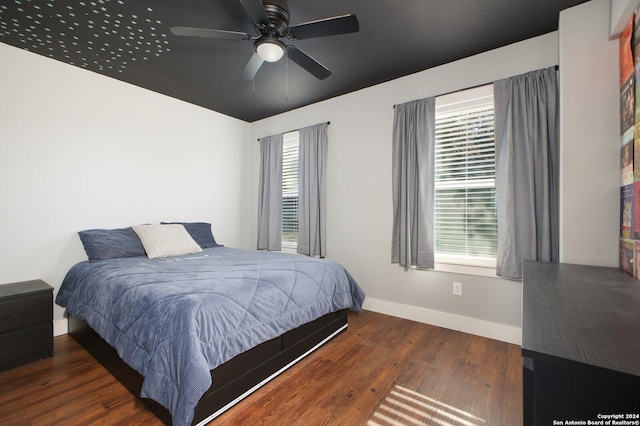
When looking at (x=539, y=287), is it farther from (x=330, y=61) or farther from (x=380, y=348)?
(x=330, y=61)

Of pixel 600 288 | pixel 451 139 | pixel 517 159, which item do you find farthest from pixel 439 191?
pixel 600 288

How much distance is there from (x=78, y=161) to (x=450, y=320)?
3967 millimetres

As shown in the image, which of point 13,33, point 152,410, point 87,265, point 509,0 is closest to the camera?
point 152,410

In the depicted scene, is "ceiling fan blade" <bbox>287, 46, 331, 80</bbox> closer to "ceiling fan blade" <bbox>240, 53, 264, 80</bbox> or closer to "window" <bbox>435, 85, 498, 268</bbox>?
"ceiling fan blade" <bbox>240, 53, 264, 80</bbox>

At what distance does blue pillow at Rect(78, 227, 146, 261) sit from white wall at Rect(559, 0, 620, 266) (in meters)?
3.64

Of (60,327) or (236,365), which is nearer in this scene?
(236,365)

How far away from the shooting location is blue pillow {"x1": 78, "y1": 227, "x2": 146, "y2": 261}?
101 inches

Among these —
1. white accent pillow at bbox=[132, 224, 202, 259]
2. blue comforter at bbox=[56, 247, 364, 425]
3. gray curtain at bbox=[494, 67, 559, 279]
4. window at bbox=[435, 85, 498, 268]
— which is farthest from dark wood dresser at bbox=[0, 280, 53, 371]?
gray curtain at bbox=[494, 67, 559, 279]

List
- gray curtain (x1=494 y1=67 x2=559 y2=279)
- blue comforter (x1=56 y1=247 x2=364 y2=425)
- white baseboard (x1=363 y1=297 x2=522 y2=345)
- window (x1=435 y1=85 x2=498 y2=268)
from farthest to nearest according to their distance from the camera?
window (x1=435 y1=85 x2=498 y2=268), white baseboard (x1=363 y1=297 x2=522 y2=345), gray curtain (x1=494 y1=67 x2=559 y2=279), blue comforter (x1=56 y1=247 x2=364 y2=425)

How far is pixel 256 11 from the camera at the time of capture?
1.63 metres

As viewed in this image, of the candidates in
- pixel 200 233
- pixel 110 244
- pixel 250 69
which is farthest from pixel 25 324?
pixel 250 69

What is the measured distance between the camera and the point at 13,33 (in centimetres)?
218

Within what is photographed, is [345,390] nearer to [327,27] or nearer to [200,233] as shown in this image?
[327,27]

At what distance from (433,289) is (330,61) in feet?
8.00
